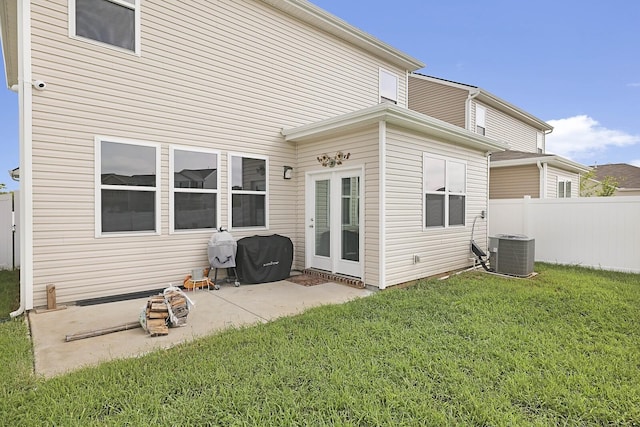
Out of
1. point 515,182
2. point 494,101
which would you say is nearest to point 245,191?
point 515,182

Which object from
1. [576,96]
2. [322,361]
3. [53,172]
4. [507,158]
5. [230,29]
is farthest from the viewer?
[576,96]

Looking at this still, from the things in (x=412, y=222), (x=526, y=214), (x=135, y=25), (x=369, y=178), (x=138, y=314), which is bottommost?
(x=138, y=314)

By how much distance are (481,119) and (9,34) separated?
13.9 m

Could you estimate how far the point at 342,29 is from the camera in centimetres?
801

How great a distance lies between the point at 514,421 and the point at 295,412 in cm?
141

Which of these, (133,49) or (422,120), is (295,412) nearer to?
(422,120)

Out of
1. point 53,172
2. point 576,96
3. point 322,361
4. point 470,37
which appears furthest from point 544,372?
point 576,96

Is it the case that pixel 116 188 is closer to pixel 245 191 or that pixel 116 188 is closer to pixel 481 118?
pixel 245 191

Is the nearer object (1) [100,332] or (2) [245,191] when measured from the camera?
(1) [100,332]

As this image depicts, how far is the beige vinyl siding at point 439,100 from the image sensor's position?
12781mm

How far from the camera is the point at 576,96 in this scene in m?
17.0

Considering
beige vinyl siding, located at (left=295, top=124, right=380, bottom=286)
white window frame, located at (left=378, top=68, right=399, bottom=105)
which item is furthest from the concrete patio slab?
white window frame, located at (left=378, top=68, right=399, bottom=105)

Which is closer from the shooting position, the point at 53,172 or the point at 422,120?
the point at 53,172

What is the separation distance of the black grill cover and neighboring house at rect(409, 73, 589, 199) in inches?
277
